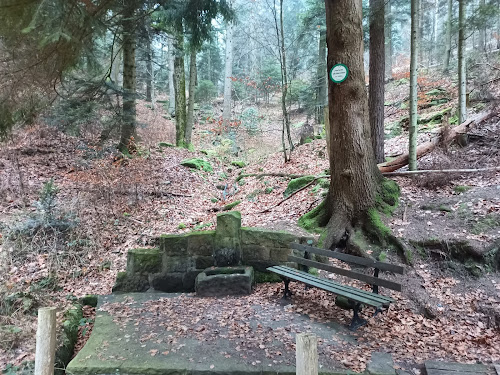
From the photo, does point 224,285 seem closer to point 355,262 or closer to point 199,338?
point 199,338

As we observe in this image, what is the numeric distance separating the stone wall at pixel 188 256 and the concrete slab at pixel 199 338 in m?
0.68

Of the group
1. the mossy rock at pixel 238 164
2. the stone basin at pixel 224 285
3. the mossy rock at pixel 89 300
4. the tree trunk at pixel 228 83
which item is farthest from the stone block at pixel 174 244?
the tree trunk at pixel 228 83

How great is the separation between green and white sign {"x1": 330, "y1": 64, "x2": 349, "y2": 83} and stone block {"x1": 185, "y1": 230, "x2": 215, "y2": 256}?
3.42 metres

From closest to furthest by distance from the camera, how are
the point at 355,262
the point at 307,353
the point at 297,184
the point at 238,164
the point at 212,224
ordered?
1. the point at 307,353
2. the point at 355,262
3. the point at 212,224
4. the point at 297,184
5. the point at 238,164

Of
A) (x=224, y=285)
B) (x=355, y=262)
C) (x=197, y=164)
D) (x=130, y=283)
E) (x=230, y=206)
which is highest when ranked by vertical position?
(x=197, y=164)

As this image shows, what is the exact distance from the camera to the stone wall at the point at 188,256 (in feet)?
18.9

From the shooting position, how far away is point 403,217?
5.68m

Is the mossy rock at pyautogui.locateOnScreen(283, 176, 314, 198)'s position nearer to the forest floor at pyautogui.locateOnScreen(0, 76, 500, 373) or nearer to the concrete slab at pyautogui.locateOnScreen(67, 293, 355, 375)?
the forest floor at pyautogui.locateOnScreen(0, 76, 500, 373)

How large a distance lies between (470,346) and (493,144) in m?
5.57

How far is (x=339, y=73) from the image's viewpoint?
18.1ft

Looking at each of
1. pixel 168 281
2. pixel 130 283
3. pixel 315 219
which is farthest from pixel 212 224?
pixel 315 219

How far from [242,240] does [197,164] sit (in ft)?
22.3

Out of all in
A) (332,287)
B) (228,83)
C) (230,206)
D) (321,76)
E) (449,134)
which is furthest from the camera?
(228,83)

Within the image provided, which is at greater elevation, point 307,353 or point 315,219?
point 315,219
